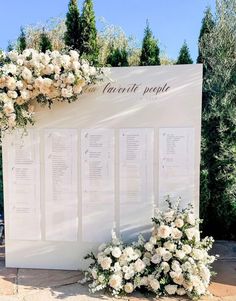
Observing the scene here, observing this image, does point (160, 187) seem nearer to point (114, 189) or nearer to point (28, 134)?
point (114, 189)

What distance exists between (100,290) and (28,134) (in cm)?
181

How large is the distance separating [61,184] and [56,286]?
106cm

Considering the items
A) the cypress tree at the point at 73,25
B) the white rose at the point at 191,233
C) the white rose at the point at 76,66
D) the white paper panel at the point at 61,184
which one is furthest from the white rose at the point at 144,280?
the cypress tree at the point at 73,25

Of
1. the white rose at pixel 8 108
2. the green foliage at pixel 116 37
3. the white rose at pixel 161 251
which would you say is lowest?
the white rose at pixel 161 251

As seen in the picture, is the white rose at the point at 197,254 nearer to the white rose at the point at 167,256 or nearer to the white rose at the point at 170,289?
the white rose at the point at 167,256

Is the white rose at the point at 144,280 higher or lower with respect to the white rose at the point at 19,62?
lower

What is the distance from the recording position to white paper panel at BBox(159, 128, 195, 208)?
3703mm

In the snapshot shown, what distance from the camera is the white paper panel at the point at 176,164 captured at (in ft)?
12.1

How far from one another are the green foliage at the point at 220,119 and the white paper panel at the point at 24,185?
2.42 m

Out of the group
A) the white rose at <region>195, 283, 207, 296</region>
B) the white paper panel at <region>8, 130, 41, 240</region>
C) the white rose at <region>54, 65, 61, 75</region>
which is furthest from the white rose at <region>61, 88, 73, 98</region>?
the white rose at <region>195, 283, 207, 296</region>

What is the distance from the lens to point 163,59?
34.3ft

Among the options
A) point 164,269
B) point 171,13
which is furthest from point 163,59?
point 164,269

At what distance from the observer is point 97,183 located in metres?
3.86

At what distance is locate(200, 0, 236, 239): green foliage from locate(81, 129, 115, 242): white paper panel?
1.81m
